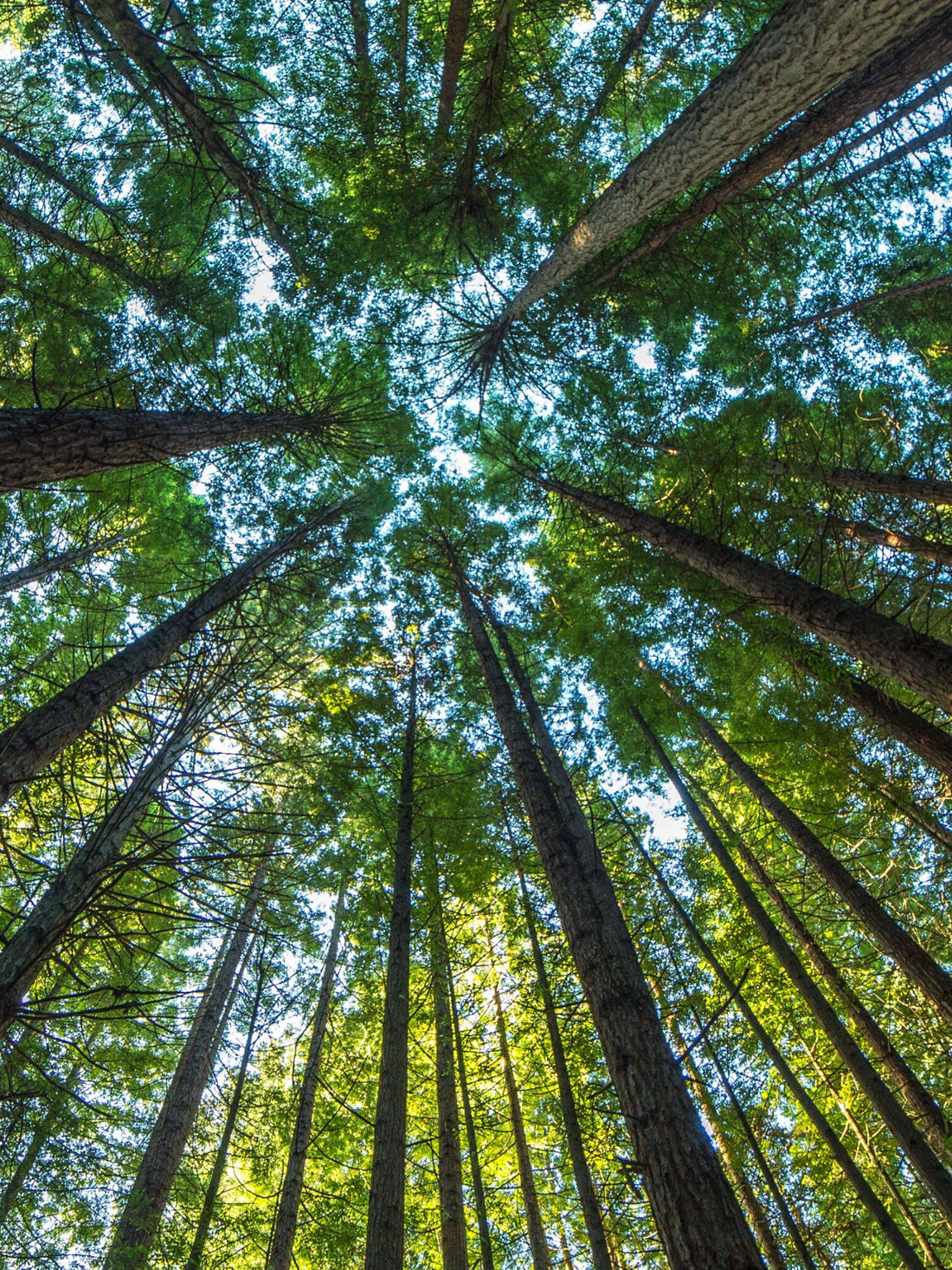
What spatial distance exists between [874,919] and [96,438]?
8308mm

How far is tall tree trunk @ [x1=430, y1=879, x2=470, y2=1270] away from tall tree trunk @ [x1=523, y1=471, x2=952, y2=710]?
549 centimetres

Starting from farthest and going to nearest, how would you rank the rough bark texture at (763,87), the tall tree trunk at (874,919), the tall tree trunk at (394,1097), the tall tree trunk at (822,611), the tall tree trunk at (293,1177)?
the tall tree trunk at (293,1177) < the tall tree trunk at (874,919) < the tall tree trunk at (394,1097) < the tall tree trunk at (822,611) < the rough bark texture at (763,87)

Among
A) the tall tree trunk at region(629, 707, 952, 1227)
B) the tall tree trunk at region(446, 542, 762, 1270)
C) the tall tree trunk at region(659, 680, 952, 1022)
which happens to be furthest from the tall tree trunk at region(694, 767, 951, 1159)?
the tall tree trunk at region(446, 542, 762, 1270)

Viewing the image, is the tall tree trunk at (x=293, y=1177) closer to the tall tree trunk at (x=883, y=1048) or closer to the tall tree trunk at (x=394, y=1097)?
the tall tree trunk at (x=394, y=1097)

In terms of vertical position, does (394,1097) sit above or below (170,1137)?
below

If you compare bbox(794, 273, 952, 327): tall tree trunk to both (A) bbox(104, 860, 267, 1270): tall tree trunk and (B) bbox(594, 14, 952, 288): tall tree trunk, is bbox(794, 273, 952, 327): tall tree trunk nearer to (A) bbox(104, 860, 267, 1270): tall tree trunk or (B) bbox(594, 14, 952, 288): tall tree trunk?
(B) bbox(594, 14, 952, 288): tall tree trunk

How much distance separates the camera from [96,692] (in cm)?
472

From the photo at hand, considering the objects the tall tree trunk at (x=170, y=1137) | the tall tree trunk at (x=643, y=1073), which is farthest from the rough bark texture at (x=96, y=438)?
the tall tree trunk at (x=643, y=1073)

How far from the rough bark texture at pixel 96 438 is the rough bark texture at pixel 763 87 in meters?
4.10

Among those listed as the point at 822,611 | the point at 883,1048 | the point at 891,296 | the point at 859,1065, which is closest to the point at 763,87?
the point at 891,296

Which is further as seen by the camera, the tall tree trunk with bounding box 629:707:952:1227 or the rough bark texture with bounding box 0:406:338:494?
the tall tree trunk with bounding box 629:707:952:1227

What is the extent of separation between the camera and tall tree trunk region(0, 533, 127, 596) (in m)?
8.55

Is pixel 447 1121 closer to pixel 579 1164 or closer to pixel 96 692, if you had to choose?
pixel 579 1164

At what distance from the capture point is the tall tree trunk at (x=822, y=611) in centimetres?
447
